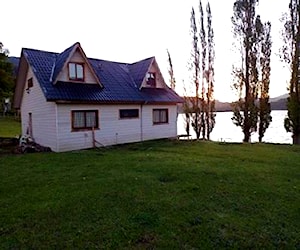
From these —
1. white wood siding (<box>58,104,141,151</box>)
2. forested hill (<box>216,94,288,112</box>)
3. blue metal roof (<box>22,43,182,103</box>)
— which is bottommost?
white wood siding (<box>58,104,141,151</box>)

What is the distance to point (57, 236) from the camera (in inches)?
159

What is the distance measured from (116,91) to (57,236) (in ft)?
40.2

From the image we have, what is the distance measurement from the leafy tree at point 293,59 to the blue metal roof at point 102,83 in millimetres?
7740

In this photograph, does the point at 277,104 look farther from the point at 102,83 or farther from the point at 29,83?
the point at 29,83

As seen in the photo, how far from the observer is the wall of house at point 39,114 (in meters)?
13.2

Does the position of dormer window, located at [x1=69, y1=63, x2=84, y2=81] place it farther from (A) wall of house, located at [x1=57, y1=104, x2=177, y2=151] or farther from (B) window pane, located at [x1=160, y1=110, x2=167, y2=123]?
(B) window pane, located at [x1=160, y1=110, x2=167, y2=123]

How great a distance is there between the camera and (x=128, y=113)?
15867 mm

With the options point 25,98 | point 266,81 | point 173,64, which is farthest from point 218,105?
point 25,98

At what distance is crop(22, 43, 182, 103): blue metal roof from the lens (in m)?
13.2

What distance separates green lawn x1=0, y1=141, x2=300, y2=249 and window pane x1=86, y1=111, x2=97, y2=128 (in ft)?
18.0

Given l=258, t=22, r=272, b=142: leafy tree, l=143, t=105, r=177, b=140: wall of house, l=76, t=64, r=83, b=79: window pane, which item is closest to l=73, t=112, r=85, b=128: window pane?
l=76, t=64, r=83, b=79: window pane

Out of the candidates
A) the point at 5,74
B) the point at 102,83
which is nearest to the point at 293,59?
the point at 102,83

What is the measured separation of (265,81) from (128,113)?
1101 centimetres

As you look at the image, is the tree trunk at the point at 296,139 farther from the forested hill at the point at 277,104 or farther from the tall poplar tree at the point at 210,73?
the tall poplar tree at the point at 210,73
